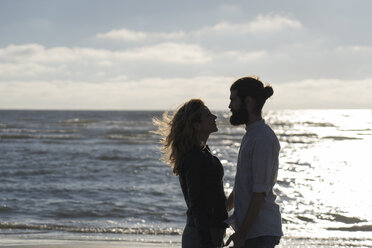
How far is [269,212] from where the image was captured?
3.23 m

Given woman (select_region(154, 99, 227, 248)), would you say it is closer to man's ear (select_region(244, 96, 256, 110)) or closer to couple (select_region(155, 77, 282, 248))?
couple (select_region(155, 77, 282, 248))

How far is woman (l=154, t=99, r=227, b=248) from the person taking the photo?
3.46 metres

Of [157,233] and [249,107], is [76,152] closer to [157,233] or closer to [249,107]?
[157,233]

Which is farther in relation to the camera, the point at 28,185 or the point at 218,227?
the point at 28,185

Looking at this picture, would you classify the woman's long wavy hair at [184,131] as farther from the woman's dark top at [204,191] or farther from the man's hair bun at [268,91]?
the man's hair bun at [268,91]

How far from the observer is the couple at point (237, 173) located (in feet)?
10.3

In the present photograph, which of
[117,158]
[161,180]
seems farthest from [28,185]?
[117,158]

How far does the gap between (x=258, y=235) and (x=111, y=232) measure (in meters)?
6.82

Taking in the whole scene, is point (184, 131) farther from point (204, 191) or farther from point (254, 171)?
point (254, 171)

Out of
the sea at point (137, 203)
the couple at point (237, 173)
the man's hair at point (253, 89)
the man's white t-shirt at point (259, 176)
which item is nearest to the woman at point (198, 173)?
the couple at point (237, 173)

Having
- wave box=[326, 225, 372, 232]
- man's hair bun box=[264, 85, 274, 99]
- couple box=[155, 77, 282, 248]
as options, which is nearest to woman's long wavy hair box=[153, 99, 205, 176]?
couple box=[155, 77, 282, 248]

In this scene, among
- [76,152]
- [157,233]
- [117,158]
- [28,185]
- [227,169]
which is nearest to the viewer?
[157,233]

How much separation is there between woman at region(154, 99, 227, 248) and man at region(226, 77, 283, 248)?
0.25 metres

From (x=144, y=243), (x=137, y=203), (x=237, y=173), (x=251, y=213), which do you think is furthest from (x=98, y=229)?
(x=251, y=213)
